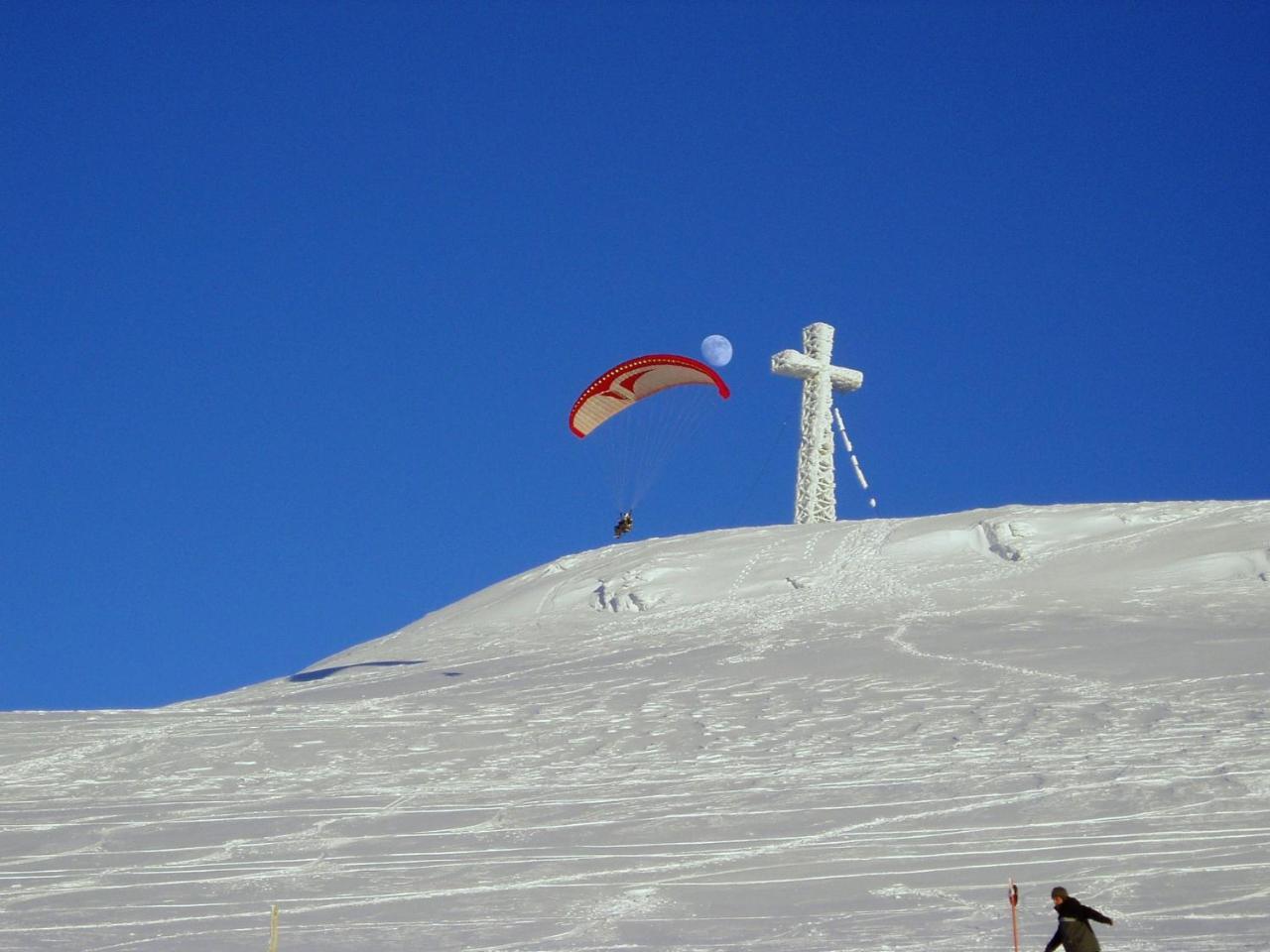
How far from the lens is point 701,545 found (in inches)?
1216

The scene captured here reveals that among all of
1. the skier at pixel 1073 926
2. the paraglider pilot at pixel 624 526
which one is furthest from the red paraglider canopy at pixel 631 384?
the skier at pixel 1073 926

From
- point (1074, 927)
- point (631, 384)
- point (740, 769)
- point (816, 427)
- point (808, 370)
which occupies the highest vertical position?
point (808, 370)

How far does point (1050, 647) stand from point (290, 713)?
10.3 metres

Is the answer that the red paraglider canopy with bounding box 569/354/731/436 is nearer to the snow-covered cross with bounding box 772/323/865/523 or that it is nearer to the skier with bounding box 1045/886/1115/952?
the snow-covered cross with bounding box 772/323/865/523

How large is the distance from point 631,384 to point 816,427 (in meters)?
8.66

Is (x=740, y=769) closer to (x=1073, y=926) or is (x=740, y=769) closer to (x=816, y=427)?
(x=1073, y=926)

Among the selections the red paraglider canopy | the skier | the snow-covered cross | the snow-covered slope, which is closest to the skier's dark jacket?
the skier

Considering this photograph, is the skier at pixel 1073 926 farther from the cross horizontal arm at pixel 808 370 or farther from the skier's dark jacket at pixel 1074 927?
the cross horizontal arm at pixel 808 370

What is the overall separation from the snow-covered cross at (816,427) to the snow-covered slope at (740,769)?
→ 3345mm

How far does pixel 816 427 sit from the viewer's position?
3284 centimetres

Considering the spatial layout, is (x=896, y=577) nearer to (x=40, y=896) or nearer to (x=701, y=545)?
(x=701, y=545)

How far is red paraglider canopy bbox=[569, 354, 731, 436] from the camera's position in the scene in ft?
79.4

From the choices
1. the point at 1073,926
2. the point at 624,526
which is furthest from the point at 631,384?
the point at 1073,926

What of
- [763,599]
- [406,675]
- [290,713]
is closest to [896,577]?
[763,599]
